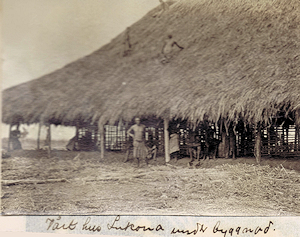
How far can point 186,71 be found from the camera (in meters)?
2.82

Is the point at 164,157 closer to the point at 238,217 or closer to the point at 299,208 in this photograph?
the point at 238,217

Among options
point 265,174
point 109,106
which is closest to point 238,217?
point 265,174

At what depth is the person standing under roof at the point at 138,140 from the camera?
2.84m

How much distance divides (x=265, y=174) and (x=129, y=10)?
2.23m

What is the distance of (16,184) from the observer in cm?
293

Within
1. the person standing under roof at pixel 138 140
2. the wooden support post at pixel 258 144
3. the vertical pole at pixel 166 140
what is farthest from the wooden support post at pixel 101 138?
the wooden support post at pixel 258 144

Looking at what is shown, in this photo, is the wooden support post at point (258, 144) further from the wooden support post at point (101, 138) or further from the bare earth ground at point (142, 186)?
the wooden support post at point (101, 138)

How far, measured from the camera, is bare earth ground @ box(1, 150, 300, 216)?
2633 millimetres
